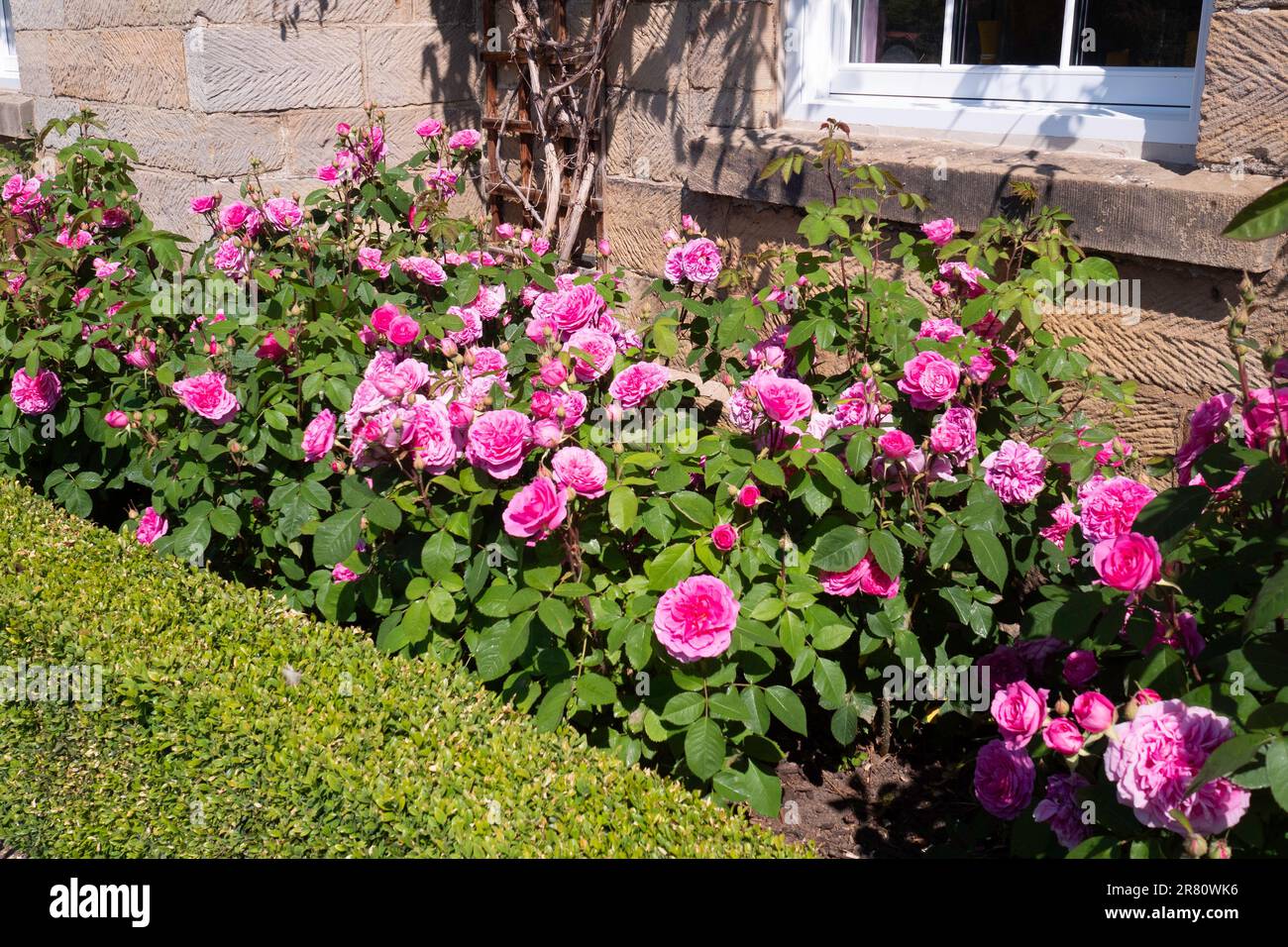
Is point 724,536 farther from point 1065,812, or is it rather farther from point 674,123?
point 674,123

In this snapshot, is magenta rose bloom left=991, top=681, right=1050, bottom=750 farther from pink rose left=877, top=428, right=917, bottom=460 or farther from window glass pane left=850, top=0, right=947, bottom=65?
window glass pane left=850, top=0, right=947, bottom=65

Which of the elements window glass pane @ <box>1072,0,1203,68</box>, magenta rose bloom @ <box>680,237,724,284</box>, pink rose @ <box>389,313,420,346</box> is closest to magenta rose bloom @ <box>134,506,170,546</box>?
pink rose @ <box>389,313,420,346</box>

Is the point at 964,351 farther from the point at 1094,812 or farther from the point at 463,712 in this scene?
the point at 463,712

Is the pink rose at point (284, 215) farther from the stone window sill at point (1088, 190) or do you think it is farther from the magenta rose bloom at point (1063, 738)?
the magenta rose bloom at point (1063, 738)

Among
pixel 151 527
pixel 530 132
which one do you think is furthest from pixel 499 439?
pixel 530 132

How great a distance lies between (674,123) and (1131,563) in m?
3.00

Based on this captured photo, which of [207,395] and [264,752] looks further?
[207,395]

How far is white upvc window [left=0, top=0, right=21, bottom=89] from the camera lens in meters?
7.08

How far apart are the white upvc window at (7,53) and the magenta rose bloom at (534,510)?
21.5ft

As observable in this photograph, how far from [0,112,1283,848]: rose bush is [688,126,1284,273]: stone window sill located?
0.53ft

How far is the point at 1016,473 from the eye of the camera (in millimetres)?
2482

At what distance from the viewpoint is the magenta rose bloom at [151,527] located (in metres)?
3.25

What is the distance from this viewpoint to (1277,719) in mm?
1425
